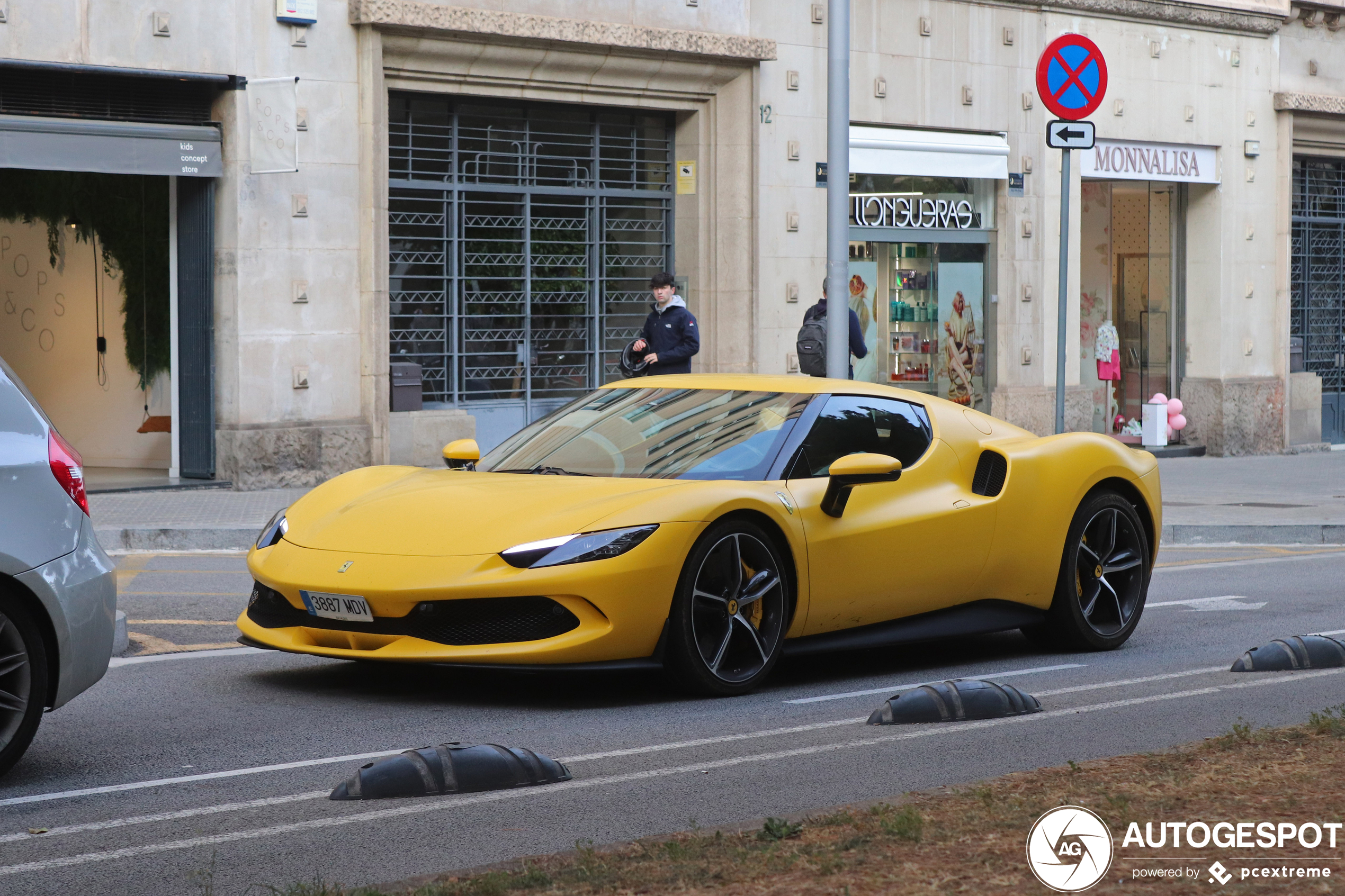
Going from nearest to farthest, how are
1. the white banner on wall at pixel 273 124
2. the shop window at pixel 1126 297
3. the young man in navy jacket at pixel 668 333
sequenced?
the young man in navy jacket at pixel 668 333, the white banner on wall at pixel 273 124, the shop window at pixel 1126 297

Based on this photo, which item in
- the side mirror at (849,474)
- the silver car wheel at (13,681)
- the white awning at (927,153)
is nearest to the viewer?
the silver car wheel at (13,681)

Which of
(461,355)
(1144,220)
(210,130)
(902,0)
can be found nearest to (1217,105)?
(1144,220)

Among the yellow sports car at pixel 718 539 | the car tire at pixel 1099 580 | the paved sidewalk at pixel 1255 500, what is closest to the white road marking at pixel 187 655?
the yellow sports car at pixel 718 539

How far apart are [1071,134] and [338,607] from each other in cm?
899

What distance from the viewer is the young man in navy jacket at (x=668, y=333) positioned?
1523cm

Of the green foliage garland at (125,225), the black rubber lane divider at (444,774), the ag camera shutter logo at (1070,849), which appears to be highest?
the green foliage garland at (125,225)

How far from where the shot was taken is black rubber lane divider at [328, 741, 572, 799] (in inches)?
217

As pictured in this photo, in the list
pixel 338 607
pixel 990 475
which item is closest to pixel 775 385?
pixel 990 475

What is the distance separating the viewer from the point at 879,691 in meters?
7.58

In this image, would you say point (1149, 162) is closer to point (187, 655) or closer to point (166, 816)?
point (187, 655)

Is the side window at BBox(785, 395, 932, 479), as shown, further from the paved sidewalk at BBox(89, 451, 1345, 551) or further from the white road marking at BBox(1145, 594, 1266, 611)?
the paved sidewalk at BBox(89, 451, 1345, 551)

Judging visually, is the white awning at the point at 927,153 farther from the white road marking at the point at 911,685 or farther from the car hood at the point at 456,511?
the car hood at the point at 456,511

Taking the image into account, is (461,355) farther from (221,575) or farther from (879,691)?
(879,691)

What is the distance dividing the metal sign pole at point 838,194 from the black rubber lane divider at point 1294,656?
269 inches
